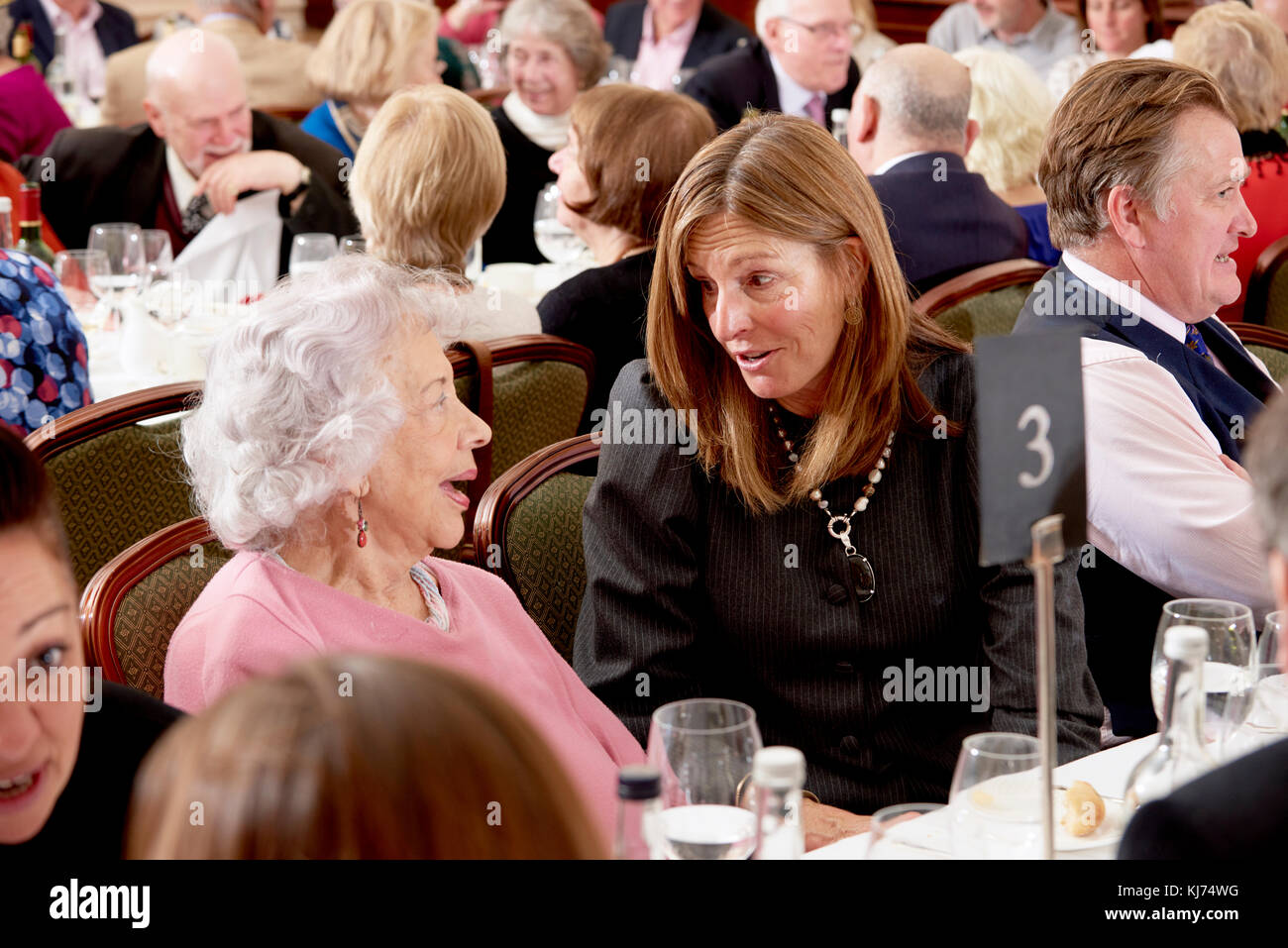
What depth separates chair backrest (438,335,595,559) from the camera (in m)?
2.91

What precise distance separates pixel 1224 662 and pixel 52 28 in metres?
8.37

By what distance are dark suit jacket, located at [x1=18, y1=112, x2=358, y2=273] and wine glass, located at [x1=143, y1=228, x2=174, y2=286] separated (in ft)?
2.05

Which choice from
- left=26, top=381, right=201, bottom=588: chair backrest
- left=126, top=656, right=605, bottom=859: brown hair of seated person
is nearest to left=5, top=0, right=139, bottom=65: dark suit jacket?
left=26, top=381, right=201, bottom=588: chair backrest

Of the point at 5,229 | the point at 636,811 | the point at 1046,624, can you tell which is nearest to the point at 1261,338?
the point at 1046,624

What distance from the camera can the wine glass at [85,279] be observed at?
13.2 feet

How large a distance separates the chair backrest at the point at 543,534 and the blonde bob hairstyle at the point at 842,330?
0.23 m

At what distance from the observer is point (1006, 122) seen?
189 inches

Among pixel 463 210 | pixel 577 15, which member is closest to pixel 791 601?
pixel 463 210

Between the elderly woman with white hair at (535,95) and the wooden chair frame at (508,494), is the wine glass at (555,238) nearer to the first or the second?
the elderly woman with white hair at (535,95)

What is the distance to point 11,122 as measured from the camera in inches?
226

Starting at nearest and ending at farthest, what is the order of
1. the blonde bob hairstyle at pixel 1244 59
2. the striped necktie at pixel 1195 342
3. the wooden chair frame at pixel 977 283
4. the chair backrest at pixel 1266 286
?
the striped necktie at pixel 1195 342 < the wooden chair frame at pixel 977 283 < the chair backrest at pixel 1266 286 < the blonde bob hairstyle at pixel 1244 59

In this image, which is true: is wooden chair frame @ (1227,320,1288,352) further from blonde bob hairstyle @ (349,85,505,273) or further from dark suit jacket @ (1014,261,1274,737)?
blonde bob hairstyle @ (349,85,505,273)

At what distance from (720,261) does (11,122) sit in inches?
178

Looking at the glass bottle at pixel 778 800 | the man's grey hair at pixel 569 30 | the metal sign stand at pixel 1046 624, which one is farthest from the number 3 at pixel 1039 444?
the man's grey hair at pixel 569 30
